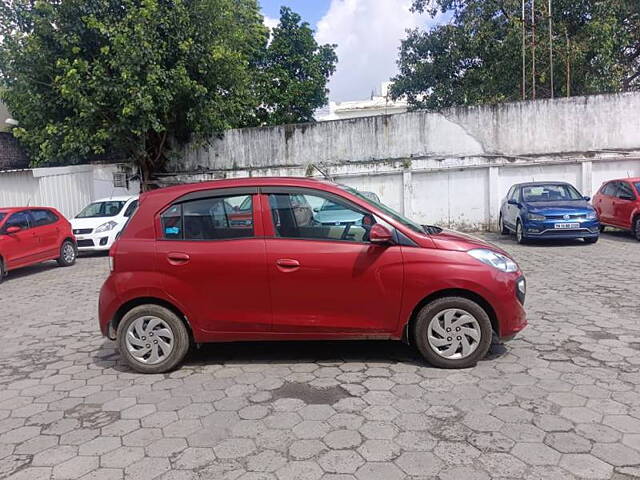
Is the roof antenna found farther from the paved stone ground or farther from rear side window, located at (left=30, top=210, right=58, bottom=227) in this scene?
the paved stone ground

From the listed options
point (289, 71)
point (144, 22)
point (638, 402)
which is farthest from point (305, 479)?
point (289, 71)

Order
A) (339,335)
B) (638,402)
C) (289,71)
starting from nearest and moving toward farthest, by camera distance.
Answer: (638,402) → (339,335) → (289,71)

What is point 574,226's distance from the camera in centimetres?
1135

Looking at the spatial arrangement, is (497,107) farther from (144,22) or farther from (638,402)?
(638,402)

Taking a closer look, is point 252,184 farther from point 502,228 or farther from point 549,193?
point 502,228

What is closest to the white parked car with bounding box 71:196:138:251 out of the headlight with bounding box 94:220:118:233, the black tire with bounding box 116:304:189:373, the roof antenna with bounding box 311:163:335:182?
the headlight with bounding box 94:220:118:233

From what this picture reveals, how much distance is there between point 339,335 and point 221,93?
14.0 m

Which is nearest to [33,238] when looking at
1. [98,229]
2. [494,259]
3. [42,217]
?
[42,217]

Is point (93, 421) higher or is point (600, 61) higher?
point (600, 61)

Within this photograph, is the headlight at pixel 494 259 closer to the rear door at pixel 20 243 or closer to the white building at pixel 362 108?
the rear door at pixel 20 243

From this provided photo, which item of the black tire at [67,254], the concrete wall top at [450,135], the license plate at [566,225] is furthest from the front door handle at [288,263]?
the concrete wall top at [450,135]

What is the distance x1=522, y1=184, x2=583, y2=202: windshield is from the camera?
40.3ft

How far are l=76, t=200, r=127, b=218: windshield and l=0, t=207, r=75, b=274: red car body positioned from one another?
6.12ft

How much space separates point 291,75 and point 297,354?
2181 cm
